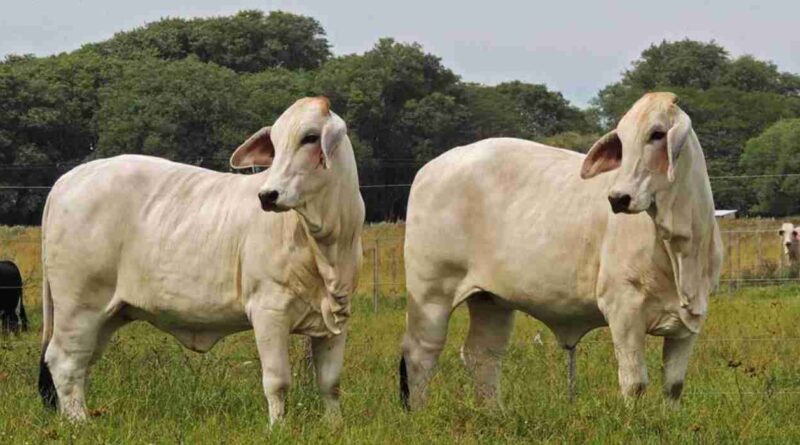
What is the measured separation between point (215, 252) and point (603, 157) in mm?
2485

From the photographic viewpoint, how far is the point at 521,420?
325 inches

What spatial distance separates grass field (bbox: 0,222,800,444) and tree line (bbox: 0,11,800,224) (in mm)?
26184

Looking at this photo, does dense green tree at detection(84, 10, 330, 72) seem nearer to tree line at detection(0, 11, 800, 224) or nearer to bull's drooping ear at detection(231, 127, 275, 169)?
tree line at detection(0, 11, 800, 224)

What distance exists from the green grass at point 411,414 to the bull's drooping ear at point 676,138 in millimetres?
1350

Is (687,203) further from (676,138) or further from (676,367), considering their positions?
(676,367)

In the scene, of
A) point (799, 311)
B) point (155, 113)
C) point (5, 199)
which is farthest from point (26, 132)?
point (799, 311)

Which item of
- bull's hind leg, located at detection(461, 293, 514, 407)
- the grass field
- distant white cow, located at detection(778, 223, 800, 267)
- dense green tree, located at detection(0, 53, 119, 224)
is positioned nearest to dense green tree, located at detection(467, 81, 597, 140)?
dense green tree, located at detection(0, 53, 119, 224)

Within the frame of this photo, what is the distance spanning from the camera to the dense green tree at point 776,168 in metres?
38.5

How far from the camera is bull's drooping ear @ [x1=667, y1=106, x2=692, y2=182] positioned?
8.59 meters

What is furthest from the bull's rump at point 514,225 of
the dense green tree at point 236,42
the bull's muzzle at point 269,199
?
the dense green tree at point 236,42

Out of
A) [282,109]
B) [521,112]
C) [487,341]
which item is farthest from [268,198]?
[521,112]

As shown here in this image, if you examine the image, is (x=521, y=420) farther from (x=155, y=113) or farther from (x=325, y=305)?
(x=155, y=113)

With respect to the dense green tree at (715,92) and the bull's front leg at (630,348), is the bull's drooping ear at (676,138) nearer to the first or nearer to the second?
the bull's front leg at (630,348)

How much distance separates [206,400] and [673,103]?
3511 millimetres
